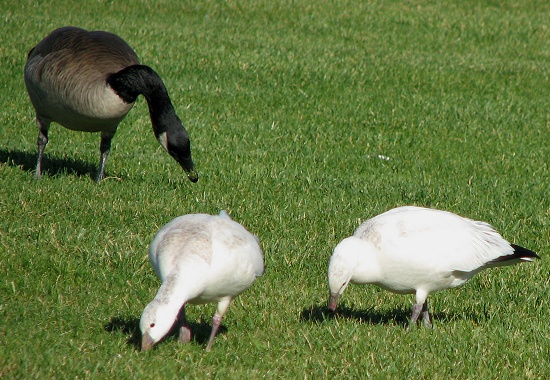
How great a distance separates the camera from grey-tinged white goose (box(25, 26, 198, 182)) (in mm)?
7871

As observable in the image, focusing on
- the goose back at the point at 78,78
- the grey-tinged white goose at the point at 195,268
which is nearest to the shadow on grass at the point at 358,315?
the grey-tinged white goose at the point at 195,268

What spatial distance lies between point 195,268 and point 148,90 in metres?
3.57

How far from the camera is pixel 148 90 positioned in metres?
7.97

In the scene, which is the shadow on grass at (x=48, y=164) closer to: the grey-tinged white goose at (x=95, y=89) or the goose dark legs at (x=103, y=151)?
the goose dark legs at (x=103, y=151)

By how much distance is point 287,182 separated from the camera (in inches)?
360

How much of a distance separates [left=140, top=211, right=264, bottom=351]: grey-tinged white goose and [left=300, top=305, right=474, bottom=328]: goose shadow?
2.70 ft

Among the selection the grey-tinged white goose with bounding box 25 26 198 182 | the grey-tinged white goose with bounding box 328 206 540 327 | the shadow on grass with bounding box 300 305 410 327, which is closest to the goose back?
the grey-tinged white goose with bounding box 25 26 198 182

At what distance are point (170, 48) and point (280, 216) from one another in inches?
307

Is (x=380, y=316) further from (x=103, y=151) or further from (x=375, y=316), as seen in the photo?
(x=103, y=151)

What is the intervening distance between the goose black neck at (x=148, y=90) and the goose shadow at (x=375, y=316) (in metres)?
2.65

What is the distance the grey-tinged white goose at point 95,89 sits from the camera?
7.87 metres

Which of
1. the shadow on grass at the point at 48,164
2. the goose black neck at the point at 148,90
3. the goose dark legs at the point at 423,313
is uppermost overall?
the goose black neck at the point at 148,90

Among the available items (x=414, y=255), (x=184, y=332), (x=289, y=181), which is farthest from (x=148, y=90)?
(x=414, y=255)

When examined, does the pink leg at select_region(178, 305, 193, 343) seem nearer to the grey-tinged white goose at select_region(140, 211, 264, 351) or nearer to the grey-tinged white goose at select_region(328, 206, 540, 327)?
the grey-tinged white goose at select_region(140, 211, 264, 351)
